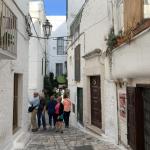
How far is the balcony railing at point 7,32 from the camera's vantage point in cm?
702

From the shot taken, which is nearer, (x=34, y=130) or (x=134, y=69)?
(x=134, y=69)

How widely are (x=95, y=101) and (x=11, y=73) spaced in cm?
503

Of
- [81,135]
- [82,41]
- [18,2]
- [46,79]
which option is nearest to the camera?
[18,2]

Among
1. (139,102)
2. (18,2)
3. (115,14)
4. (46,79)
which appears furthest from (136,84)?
(46,79)

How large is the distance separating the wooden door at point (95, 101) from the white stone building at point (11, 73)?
2.90 metres

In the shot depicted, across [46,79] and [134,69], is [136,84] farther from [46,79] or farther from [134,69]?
[46,79]

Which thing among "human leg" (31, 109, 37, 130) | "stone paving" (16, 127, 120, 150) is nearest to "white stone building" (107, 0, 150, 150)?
"stone paving" (16, 127, 120, 150)

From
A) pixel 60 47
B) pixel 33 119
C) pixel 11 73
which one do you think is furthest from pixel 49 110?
pixel 60 47

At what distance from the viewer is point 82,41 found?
15633mm

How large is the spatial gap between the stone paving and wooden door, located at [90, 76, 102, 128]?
0.88m

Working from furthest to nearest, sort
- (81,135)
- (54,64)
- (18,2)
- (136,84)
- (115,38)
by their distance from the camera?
1. (54,64)
2. (81,135)
3. (18,2)
4. (115,38)
5. (136,84)

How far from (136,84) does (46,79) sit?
21.6 m

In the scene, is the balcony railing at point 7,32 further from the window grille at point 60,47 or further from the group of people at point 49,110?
the window grille at point 60,47

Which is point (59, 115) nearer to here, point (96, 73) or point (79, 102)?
point (96, 73)
